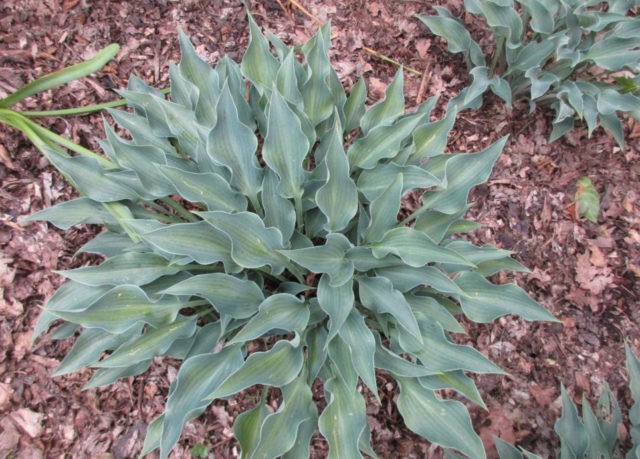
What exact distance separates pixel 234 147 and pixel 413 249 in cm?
86

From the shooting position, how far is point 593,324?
2.77 m

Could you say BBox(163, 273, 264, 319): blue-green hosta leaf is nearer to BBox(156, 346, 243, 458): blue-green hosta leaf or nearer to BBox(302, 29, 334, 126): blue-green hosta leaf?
BBox(156, 346, 243, 458): blue-green hosta leaf

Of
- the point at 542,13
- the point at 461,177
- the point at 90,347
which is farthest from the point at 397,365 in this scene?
the point at 542,13

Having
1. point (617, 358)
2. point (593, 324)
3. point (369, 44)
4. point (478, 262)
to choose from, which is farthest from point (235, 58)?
point (617, 358)

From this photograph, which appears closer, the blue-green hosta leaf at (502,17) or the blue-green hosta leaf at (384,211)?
the blue-green hosta leaf at (384,211)

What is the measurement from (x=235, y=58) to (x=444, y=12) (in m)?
1.39

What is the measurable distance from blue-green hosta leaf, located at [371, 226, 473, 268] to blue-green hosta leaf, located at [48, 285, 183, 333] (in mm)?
949

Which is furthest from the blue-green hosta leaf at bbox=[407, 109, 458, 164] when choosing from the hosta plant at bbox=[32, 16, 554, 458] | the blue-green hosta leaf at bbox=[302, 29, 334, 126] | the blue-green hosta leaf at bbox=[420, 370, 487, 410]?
the blue-green hosta leaf at bbox=[420, 370, 487, 410]

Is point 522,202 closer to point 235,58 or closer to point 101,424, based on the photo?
point 235,58

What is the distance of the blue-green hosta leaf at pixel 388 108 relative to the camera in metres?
2.32

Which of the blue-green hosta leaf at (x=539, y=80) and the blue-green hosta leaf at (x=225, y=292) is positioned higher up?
the blue-green hosta leaf at (x=539, y=80)

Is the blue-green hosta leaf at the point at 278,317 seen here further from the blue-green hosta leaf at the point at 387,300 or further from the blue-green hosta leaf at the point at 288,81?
the blue-green hosta leaf at the point at 288,81

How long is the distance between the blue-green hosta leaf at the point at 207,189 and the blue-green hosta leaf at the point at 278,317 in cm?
45

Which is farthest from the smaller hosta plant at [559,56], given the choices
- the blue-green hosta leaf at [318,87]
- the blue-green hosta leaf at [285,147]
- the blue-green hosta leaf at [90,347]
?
the blue-green hosta leaf at [90,347]
